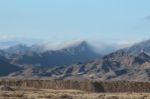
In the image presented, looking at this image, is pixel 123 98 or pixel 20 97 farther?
pixel 123 98

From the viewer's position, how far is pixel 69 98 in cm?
9375

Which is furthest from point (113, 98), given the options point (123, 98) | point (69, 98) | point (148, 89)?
point (148, 89)

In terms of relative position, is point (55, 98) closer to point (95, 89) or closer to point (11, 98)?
point (11, 98)

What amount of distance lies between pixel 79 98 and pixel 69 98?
260cm

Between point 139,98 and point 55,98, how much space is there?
54.0ft

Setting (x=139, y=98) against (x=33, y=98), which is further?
(x=139, y=98)

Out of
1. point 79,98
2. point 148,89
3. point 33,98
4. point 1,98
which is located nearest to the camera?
point 1,98

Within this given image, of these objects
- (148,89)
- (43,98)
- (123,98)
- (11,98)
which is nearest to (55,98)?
(43,98)

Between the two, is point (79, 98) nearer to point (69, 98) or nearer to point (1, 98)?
point (69, 98)

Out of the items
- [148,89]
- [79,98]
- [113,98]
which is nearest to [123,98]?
[113,98]

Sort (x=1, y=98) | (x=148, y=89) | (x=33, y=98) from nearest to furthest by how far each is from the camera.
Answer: (x=1, y=98) < (x=33, y=98) < (x=148, y=89)

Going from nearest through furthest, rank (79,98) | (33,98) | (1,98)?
(1,98)
(33,98)
(79,98)

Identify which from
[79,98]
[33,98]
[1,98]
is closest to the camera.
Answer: [1,98]

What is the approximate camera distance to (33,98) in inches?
3501
